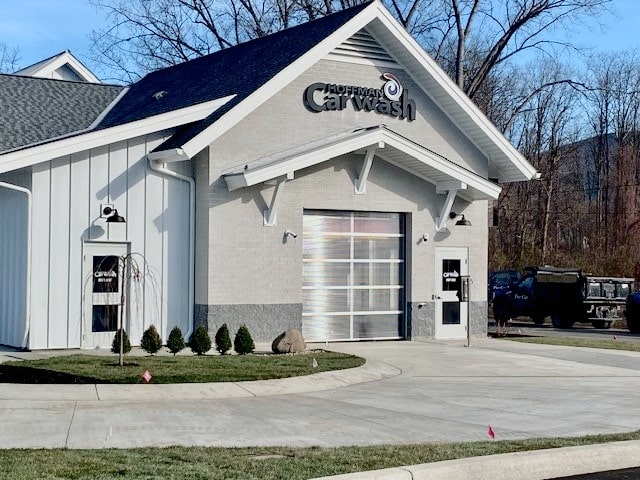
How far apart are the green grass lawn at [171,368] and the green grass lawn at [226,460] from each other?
4.80m

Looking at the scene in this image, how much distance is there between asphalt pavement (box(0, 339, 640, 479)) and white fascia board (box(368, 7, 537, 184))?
746cm

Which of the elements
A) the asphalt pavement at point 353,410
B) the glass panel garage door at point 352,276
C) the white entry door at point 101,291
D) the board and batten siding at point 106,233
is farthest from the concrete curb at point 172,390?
the glass panel garage door at point 352,276

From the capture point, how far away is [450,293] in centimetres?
2419

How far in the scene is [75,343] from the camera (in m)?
19.5

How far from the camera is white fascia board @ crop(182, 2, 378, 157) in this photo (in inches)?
776

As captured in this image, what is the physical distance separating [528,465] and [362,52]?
14.9 meters

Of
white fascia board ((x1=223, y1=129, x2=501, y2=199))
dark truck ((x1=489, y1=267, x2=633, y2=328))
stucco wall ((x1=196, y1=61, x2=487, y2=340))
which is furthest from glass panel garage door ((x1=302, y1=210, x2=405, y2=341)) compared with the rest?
dark truck ((x1=489, y1=267, x2=633, y2=328))

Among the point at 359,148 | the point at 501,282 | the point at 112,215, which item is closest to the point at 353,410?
the point at 112,215

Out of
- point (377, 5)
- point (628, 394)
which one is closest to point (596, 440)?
point (628, 394)

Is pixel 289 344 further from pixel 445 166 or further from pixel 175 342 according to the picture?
pixel 445 166

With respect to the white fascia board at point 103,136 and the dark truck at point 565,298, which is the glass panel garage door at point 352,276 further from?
the dark truck at point 565,298

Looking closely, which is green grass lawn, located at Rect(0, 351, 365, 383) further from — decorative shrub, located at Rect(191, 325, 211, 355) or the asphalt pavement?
the asphalt pavement

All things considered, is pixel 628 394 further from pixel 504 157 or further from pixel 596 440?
pixel 504 157

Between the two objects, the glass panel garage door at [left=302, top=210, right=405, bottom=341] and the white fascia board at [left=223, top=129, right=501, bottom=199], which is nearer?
the white fascia board at [left=223, top=129, right=501, bottom=199]
